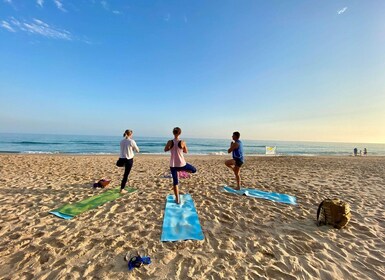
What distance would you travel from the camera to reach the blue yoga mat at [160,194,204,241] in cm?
367

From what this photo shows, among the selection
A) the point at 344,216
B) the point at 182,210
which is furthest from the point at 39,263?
the point at 344,216

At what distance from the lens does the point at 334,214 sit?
4.10m

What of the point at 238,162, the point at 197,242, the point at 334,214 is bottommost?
the point at 197,242

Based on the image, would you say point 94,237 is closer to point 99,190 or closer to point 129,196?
point 129,196

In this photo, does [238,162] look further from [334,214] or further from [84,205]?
[84,205]

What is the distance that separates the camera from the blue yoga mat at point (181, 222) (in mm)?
3666

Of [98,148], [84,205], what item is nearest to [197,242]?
[84,205]

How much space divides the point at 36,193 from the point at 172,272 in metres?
5.62

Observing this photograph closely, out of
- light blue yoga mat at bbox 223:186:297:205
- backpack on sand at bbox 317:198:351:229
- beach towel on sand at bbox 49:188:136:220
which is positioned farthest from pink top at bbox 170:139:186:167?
backpack on sand at bbox 317:198:351:229

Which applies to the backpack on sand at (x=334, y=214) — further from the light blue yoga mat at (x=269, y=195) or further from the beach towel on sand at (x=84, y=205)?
the beach towel on sand at (x=84, y=205)

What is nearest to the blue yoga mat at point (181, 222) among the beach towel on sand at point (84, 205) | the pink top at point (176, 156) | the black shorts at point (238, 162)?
the pink top at point (176, 156)

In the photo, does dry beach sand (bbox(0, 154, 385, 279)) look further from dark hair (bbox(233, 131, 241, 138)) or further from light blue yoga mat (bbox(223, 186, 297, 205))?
dark hair (bbox(233, 131, 241, 138))

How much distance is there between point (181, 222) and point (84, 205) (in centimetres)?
278

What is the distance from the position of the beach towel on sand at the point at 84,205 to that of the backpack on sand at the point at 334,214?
17.6 ft
